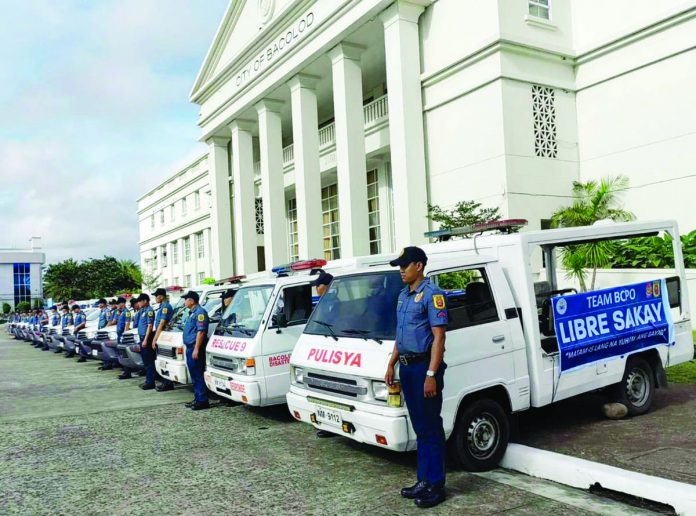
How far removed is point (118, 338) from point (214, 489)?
26.5 ft

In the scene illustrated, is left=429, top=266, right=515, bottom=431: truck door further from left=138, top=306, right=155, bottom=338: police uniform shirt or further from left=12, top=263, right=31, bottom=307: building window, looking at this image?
left=12, top=263, right=31, bottom=307: building window

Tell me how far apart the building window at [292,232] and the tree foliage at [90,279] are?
3266cm

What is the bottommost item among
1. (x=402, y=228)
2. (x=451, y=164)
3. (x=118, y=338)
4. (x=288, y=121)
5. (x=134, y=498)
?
(x=134, y=498)

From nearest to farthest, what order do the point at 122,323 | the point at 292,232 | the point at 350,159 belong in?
the point at 122,323 → the point at 350,159 → the point at 292,232

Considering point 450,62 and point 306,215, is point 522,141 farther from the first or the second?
point 306,215

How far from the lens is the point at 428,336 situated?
180 inches

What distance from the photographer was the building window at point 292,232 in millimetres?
31344

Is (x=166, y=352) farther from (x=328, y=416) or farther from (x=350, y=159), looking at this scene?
(x=350, y=159)

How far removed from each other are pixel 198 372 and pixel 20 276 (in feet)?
335

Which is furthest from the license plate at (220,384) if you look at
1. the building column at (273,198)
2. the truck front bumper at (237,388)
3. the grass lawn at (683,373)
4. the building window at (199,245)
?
the building window at (199,245)

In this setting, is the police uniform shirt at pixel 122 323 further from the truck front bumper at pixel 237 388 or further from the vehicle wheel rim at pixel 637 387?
the vehicle wheel rim at pixel 637 387

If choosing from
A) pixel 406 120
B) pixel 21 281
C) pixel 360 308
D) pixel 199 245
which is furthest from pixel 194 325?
pixel 21 281

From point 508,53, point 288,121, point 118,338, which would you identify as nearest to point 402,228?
point 508,53

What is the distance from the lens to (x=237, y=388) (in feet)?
24.4
